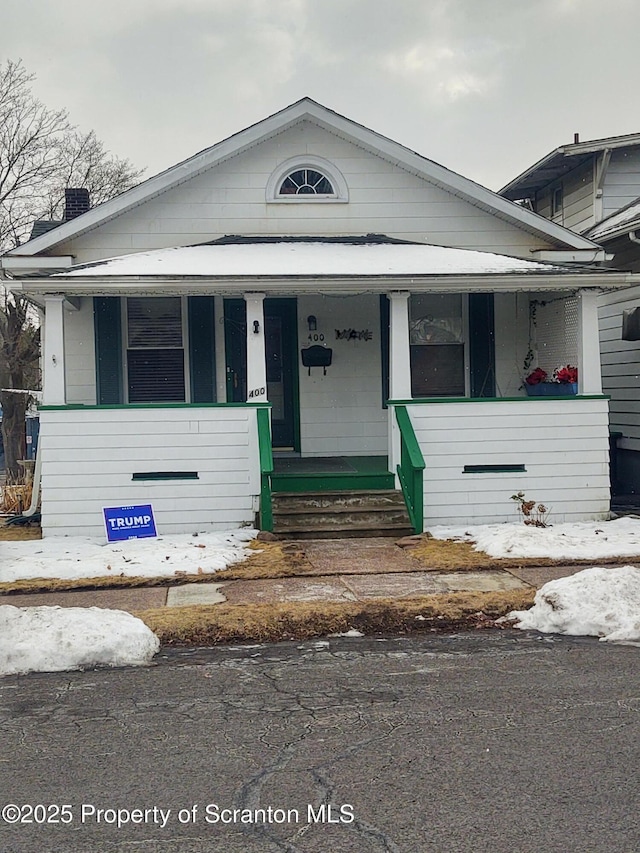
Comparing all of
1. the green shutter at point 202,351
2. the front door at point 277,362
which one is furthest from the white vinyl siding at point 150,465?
the front door at point 277,362

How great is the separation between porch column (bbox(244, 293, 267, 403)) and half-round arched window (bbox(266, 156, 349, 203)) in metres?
2.64

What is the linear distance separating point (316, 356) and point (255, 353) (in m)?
1.97

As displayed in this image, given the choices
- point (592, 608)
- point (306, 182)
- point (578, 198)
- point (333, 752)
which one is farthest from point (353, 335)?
point (333, 752)

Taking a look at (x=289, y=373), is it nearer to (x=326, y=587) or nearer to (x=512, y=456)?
(x=512, y=456)

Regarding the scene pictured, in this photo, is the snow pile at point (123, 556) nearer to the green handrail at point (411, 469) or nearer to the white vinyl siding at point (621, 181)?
the green handrail at point (411, 469)

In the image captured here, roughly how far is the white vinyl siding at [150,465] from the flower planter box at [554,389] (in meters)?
4.19

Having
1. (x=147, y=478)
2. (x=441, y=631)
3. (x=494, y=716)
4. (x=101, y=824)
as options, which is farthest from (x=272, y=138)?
(x=101, y=824)

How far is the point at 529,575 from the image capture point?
9227 millimetres

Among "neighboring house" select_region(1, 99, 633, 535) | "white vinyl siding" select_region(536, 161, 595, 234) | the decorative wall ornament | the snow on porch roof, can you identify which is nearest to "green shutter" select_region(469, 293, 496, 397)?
"neighboring house" select_region(1, 99, 633, 535)

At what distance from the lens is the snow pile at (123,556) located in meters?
9.55

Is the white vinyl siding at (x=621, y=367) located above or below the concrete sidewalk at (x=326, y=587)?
above

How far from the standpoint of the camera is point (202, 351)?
45.4ft

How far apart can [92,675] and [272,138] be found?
971 cm

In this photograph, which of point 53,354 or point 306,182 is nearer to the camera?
point 53,354
